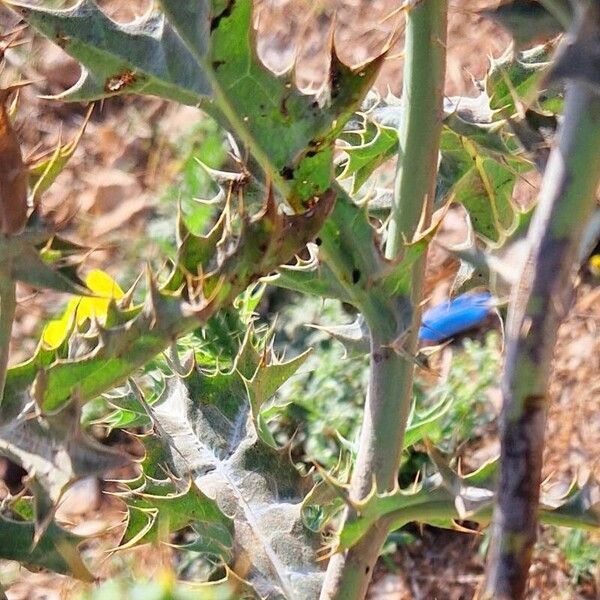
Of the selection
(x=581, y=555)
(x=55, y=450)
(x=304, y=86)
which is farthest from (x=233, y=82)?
(x=304, y=86)

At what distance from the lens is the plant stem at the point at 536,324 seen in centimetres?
67

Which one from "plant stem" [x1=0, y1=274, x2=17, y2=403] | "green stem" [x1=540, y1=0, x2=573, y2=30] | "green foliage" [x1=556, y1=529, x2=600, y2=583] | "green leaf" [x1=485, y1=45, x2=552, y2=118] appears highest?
"green stem" [x1=540, y1=0, x2=573, y2=30]

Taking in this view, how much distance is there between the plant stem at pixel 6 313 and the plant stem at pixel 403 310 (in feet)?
1.30

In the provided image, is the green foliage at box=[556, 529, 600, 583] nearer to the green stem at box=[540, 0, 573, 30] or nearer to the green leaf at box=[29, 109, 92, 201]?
the green leaf at box=[29, 109, 92, 201]

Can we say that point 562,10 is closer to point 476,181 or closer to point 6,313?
point 6,313

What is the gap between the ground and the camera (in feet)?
9.17

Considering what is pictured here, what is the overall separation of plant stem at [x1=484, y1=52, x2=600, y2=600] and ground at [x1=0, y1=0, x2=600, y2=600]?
1.93 metres

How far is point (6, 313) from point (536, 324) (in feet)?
1.56

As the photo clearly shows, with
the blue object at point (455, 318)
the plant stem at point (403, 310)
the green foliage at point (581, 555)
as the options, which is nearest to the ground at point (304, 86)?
the green foliage at point (581, 555)

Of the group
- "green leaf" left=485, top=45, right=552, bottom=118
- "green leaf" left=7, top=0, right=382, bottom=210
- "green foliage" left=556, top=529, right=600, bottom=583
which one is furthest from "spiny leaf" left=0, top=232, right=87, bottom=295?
"green foliage" left=556, top=529, right=600, bottom=583

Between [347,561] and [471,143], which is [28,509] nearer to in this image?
[347,561]

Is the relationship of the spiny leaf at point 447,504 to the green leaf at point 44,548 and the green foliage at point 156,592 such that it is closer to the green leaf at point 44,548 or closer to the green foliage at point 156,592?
the green leaf at point 44,548

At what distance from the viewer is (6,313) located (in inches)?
35.3

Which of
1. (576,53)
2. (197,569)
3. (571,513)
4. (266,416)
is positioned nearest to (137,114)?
(197,569)
